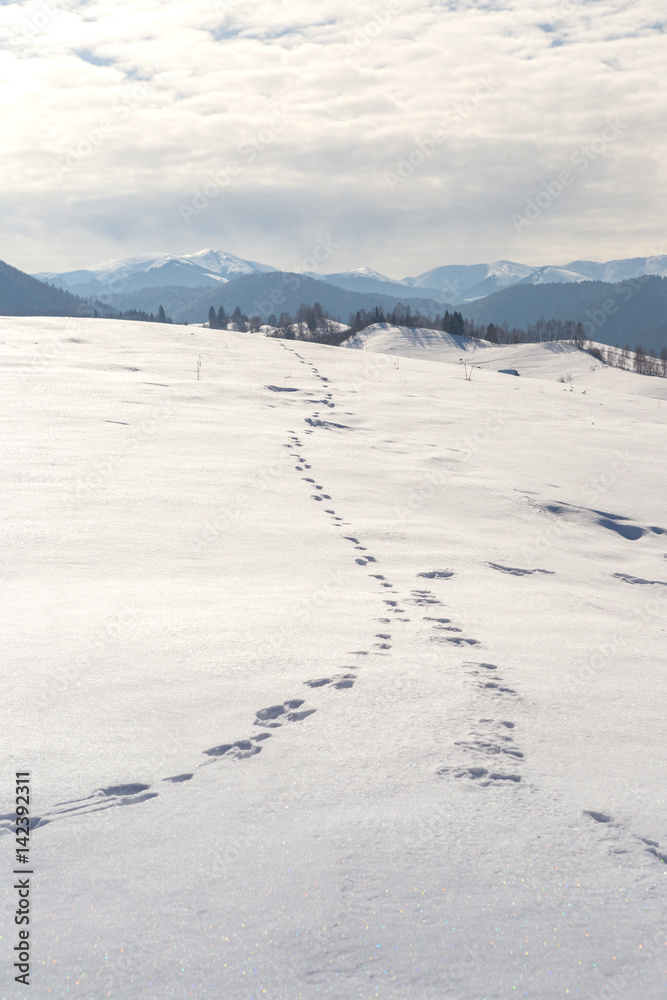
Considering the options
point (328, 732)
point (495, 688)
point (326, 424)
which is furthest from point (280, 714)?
point (326, 424)

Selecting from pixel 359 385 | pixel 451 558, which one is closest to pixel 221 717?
pixel 451 558

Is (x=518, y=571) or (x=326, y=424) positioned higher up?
(x=326, y=424)

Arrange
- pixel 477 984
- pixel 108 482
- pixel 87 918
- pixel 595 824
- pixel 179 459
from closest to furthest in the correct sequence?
pixel 477 984 < pixel 87 918 < pixel 595 824 < pixel 108 482 < pixel 179 459

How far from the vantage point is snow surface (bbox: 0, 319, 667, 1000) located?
1853mm

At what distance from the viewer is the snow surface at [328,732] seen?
1853 mm

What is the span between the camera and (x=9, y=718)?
2.78 meters

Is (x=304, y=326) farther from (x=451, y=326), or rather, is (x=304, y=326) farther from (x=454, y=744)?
(x=454, y=744)

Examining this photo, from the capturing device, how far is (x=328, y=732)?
280cm

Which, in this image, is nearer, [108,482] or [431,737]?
[431,737]

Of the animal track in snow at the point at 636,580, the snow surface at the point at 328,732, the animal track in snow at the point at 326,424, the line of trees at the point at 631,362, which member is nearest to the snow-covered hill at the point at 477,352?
the line of trees at the point at 631,362

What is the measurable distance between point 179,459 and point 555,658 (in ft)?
16.5

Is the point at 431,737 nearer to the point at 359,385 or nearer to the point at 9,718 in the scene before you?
the point at 9,718

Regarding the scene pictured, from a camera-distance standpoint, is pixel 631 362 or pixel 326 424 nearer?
pixel 326 424

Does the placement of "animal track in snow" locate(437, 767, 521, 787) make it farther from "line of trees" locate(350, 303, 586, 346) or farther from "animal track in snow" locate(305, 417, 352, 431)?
"line of trees" locate(350, 303, 586, 346)
